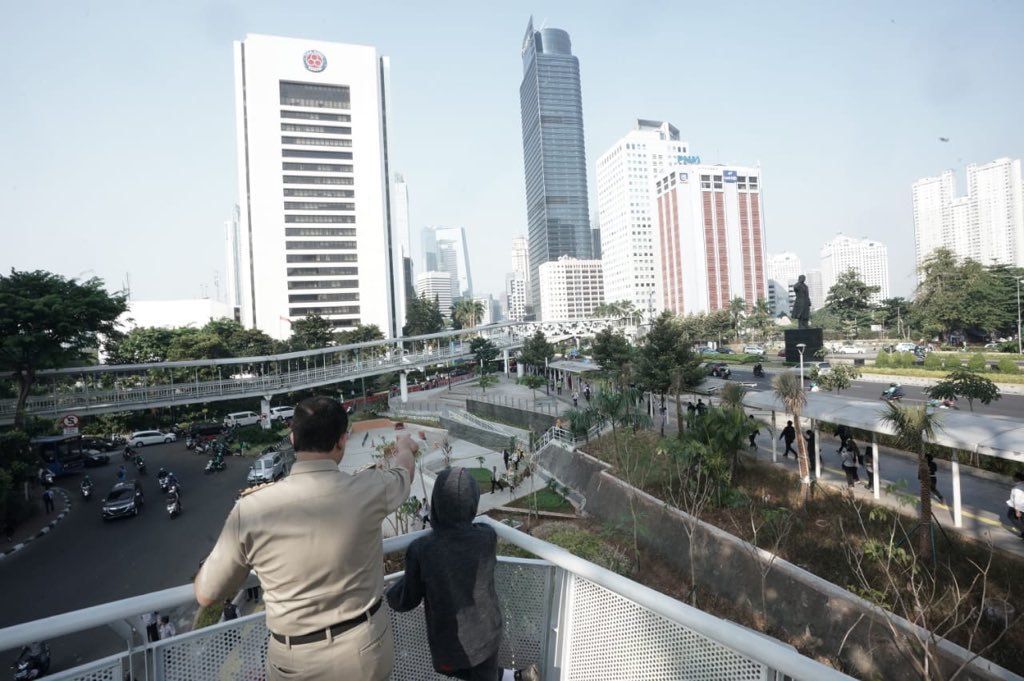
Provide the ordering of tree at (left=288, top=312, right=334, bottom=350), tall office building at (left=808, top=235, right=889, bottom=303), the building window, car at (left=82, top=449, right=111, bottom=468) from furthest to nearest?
tall office building at (left=808, top=235, right=889, bottom=303)
the building window
tree at (left=288, top=312, right=334, bottom=350)
car at (left=82, top=449, right=111, bottom=468)

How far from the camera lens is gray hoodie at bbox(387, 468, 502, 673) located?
1.96 m

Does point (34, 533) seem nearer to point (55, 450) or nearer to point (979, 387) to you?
point (55, 450)

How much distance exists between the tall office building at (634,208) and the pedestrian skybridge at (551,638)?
10552 centimetres

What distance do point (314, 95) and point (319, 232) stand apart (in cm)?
1751

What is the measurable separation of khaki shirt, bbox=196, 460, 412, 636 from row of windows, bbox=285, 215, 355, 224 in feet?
219

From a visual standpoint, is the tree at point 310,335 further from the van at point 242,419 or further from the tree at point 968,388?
the tree at point 968,388

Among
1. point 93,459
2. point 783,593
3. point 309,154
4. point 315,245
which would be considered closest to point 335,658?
point 783,593

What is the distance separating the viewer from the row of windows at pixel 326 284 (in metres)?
60.9

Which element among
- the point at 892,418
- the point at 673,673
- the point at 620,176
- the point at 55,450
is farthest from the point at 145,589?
the point at 620,176

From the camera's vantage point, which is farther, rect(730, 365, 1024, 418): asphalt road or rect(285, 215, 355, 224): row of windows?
rect(285, 215, 355, 224): row of windows

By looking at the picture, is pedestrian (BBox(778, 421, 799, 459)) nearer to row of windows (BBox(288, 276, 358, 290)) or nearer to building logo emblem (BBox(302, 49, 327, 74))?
row of windows (BBox(288, 276, 358, 290))

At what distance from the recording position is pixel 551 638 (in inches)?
86.3

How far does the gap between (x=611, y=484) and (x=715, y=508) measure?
11.4 feet

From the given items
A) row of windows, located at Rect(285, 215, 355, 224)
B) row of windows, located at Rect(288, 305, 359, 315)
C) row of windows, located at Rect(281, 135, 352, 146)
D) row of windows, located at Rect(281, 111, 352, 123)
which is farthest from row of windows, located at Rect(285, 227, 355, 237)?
row of windows, located at Rect(281, 111, 352, 123)
